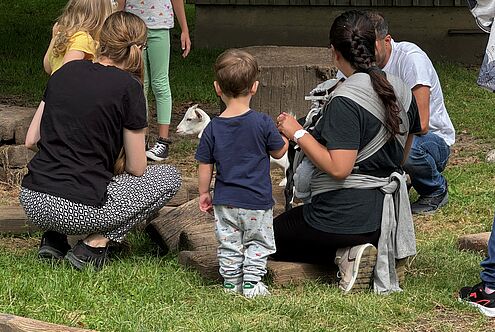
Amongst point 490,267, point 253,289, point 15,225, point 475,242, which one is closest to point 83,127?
point 253,289

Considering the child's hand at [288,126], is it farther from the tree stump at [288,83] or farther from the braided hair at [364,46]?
the tree stump at [288,83]

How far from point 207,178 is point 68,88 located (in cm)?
83

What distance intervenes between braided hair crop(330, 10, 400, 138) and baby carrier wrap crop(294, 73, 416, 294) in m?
0.03

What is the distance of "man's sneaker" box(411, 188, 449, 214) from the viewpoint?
6.38 m

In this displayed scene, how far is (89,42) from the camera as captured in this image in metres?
5.24

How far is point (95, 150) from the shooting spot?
15.5 ft

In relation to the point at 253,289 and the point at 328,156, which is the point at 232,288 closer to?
the point at 253,289

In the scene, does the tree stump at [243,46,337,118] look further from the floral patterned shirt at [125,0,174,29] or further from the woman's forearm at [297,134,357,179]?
the woman's forearm at [297,134,357,179]

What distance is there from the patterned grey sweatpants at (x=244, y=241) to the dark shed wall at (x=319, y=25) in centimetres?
920

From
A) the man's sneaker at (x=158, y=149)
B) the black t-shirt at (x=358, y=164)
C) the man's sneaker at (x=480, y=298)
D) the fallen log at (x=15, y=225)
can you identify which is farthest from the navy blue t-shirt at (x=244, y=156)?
the man's sneaker at (x=158, y=149)

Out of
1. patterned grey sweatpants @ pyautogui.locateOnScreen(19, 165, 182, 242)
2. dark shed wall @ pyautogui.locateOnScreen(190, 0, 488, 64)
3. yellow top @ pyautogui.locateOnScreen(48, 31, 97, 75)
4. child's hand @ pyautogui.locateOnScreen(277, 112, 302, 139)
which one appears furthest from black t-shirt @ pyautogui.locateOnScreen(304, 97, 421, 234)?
dark shed wall @ pyautogui.locateOnScreen(190, 0, 488, 64)

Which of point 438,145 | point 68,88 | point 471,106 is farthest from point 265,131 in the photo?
point 471,106

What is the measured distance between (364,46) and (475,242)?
147 centimetres

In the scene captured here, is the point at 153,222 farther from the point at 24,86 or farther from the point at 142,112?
the point at 24,86
